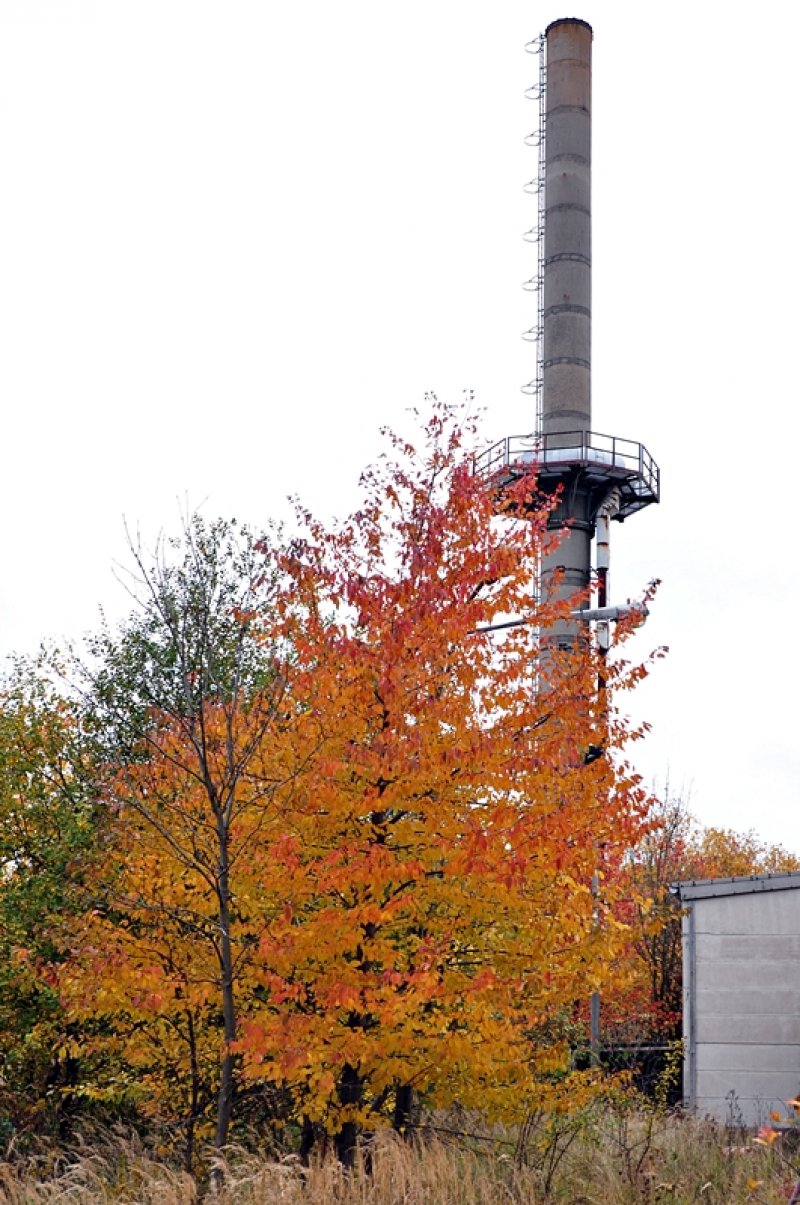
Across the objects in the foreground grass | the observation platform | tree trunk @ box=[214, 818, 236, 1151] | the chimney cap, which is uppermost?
the chimney cap

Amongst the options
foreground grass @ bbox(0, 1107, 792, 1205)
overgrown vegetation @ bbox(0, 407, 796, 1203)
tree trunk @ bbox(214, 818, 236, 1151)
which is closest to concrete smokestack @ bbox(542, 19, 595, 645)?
overgrown vegetation @ bbox(0, 407, 796, 1203)

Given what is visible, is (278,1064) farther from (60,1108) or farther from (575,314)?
(575,314)

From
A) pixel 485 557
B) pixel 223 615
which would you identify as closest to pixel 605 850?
pixel 485 557

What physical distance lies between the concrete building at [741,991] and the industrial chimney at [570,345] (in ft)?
63.1

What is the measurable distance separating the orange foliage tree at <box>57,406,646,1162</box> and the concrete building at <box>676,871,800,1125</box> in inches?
353

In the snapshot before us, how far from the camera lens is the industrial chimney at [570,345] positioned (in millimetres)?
46062

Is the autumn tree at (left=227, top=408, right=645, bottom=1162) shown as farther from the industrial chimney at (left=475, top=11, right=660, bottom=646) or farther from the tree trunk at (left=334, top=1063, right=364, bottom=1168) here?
the industrial chimney at (left=475, top=11, right=660, bottom=646)

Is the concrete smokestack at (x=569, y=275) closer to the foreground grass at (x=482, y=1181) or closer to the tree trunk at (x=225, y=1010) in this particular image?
the foreground grass at (x=482, y=1181)

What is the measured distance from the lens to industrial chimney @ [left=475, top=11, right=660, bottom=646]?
4606 cm

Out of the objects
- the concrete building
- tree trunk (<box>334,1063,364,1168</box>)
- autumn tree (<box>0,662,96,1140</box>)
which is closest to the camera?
tree trunk (<box>334,1063,364,1168</box>)

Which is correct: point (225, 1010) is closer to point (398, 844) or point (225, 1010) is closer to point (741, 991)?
point (398, 844)

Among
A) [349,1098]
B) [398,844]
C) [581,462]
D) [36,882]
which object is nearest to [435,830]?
[398,844]

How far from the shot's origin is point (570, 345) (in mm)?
48438

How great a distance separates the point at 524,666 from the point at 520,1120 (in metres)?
4.87
